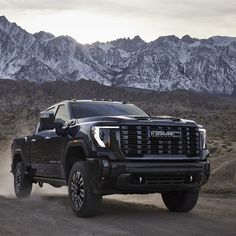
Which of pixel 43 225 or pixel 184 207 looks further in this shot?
pixel 184 207

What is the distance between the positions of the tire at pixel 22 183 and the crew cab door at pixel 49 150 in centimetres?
67

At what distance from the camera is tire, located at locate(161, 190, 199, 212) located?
33.7ft

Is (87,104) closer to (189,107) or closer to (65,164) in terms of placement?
(65,164)

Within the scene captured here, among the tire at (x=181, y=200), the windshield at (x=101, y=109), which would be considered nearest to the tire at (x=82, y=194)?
the windshield at (x=101, y=109)

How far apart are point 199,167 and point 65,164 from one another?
2.24 meters

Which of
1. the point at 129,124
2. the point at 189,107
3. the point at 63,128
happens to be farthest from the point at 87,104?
the point at 189,107

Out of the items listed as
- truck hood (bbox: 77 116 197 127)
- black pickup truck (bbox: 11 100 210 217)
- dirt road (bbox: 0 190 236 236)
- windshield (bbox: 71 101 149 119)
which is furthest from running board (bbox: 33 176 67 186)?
truck hood (bbox: 77 116 197 127)

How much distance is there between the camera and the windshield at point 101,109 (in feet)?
34.6

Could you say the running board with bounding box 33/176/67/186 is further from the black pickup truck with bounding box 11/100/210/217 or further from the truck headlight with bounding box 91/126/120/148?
the truck headlight with bounding box 91/126/120/148

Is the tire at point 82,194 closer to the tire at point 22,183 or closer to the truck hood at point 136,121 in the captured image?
the truck hood at point 136,121

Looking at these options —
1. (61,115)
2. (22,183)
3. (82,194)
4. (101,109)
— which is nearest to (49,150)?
(61,115)

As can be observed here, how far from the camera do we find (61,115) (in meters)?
11.0

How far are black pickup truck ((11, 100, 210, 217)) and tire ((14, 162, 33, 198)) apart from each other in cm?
220

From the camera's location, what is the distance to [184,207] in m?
10.4
